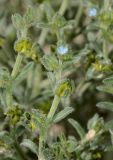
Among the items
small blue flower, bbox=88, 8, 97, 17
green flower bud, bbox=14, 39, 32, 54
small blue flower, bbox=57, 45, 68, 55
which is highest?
small blue flower, bbox=88, 8, 97, 17

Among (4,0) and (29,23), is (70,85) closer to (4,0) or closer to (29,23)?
(29,23)

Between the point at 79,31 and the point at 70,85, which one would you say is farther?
the point at 79,31

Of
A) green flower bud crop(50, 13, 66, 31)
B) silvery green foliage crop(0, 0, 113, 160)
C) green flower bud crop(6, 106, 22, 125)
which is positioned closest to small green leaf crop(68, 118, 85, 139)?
silvery green foliage crop(0, 0, 113, 160)

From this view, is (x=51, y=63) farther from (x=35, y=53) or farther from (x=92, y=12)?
(x=92, y=12)

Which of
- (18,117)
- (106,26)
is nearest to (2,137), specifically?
(18,117)

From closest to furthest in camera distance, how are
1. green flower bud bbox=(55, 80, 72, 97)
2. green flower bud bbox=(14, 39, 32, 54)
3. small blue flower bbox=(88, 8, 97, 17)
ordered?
1. green flower bud bbox=(55, 80, 72, 97)
2. green flower bud bbox=(14, 39, 32, 54)
3. small blue flower bbox=(88, 8, 97, 17)

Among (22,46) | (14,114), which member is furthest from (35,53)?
(14,114)

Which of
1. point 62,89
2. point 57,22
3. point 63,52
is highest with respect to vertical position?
point 57,22

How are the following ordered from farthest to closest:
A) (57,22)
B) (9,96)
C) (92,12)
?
(92,12) < (57,22) < (9,96)

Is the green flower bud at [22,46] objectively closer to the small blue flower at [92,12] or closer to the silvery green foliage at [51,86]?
the silvery green foliage at [51,86]

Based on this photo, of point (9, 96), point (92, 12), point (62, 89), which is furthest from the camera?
point (92, 12)

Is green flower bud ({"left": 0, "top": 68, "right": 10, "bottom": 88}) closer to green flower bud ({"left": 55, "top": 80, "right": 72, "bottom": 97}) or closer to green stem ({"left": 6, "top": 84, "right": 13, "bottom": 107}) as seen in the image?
green stem ({"left": 6, "top": 84, "right": 13, "bottom": 107})
